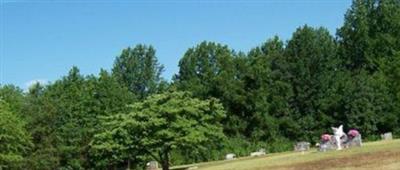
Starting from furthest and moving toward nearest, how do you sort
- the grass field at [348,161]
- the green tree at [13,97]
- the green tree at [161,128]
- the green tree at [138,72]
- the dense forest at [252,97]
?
the green tree at [138,72], the green tree at [13,97], the dense forest at [252,97], the green tree at [161,128], the grass field at [348,161]

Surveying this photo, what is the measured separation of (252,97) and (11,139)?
1138 inches

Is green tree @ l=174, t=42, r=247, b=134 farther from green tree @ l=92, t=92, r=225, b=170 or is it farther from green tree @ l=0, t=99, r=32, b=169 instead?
green tree @ l=92, t=92, r=225, b=170

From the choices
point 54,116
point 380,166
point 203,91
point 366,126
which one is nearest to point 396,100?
point 366,126

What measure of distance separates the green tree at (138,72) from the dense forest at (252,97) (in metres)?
0.46

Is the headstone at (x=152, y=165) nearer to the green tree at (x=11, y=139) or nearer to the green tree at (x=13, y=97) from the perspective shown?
the green tree at (x=11, y=139)

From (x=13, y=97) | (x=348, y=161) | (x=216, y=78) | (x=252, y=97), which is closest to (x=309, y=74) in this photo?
(x=252, y=97)

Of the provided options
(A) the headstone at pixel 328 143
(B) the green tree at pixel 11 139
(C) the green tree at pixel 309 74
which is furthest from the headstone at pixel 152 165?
(A) the headstone at pixel 328 143

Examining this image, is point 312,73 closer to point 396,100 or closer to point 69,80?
point 396,100

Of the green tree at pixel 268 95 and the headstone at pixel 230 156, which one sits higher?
the green tree at pixel 268 95

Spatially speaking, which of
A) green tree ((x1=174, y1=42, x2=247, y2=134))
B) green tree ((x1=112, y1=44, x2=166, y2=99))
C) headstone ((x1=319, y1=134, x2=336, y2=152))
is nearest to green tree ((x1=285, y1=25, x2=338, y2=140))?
green tree ((x1=174, y1=42, x2=247, y2=134))

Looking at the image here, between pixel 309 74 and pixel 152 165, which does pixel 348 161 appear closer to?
pixel 152 165

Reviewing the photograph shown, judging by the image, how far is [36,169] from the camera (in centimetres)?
7475

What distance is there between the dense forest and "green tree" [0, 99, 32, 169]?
0.10 m

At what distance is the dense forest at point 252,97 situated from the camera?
75.5 meters
